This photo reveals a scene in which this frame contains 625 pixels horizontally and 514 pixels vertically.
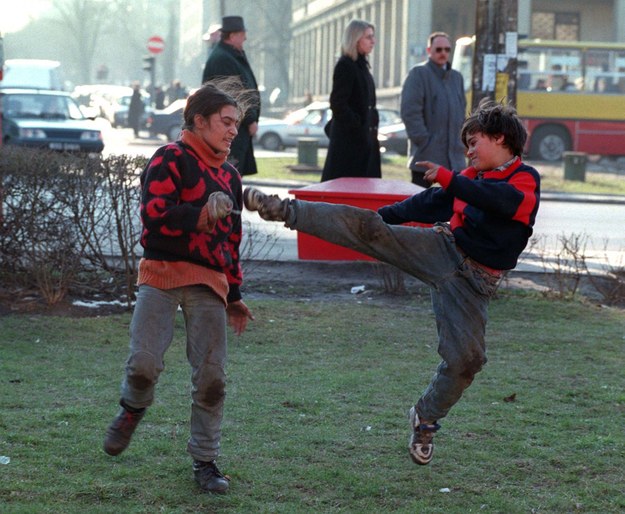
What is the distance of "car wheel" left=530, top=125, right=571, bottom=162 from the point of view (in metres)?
31.1

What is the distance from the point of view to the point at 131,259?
334 inches

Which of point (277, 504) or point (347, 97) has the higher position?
point (347, 97)

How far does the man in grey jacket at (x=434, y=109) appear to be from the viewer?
1027 cm

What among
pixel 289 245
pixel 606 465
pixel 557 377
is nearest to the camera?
pixel 606 465

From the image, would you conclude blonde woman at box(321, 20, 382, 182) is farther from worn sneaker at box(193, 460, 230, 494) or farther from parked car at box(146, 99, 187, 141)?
parked car at box(146, 99, 187, 141)

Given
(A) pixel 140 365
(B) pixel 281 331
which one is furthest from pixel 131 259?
(A) pixel 140 365

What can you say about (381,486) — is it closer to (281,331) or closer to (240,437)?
(240,437)

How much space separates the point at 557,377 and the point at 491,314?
201cm

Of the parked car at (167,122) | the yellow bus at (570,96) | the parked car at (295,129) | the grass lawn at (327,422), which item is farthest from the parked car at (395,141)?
the grass lawn at (327,422)

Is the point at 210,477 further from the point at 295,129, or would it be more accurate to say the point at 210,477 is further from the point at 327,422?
the point at 295,129

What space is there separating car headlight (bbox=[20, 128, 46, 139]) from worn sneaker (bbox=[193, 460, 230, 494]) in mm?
19342

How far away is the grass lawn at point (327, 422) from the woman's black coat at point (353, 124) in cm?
235

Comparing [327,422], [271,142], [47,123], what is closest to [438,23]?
[271,142]

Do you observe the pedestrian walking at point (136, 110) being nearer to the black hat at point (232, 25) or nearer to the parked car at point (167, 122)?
the parked car at point (167, 122)
